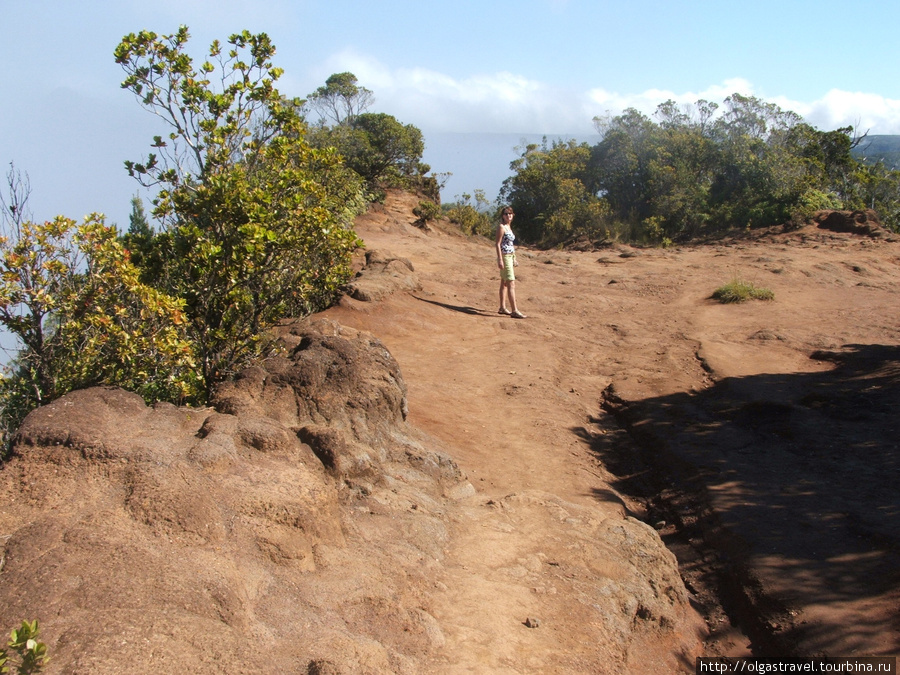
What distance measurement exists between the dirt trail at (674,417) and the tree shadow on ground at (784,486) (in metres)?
0.02

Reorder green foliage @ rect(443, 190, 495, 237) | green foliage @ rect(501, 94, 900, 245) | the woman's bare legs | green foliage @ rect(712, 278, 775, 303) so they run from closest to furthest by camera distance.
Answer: the woman's bare legs < green foliage @ rect(712, 278, 775, 303) < green foliage @ rect(501, 94, 900, 245) < green foliage @ rect(443, 190, 495, 237)

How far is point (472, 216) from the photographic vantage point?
25656 millimetres

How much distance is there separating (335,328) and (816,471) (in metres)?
4.45

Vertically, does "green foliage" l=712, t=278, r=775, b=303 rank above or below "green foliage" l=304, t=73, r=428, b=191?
below

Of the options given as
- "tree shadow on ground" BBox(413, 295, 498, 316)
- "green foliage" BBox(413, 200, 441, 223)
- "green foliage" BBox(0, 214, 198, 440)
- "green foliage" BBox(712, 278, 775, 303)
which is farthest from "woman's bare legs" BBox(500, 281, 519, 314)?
"green foliage" BBox(413, 200, 441, 223)

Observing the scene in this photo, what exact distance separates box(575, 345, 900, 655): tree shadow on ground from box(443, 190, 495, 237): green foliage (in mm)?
17522

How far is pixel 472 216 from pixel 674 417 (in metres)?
18.9

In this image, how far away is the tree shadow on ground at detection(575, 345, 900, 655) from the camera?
4414mm

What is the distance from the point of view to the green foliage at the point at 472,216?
83.5 ft

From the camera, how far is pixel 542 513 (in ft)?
16.4

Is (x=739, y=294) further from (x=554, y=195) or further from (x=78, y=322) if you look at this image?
(x=554, y=195)

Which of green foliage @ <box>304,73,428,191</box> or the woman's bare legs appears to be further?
green foliage @ <box>304,73,428,191</box>

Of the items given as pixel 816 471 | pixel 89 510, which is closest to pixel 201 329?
pixel 89 510

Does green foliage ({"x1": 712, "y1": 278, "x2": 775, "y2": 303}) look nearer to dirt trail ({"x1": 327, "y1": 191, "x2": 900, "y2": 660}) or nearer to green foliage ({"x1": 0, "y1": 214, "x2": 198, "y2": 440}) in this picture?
dirt trail ({"x1": 327, "y1": 191, "x2": 900, "y2": 660})
